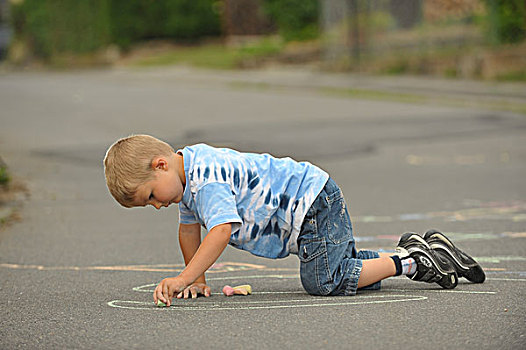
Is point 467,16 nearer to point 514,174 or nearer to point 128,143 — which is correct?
point 514,174

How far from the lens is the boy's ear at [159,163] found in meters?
3.95

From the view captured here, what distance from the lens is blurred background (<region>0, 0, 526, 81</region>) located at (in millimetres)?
19641

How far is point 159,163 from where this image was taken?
156 inches

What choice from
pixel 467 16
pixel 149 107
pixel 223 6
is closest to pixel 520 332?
pixel 149 107

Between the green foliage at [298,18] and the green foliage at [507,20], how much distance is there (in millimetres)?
10941

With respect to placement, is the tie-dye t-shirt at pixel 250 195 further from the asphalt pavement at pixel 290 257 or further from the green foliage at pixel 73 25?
the green foliage at pixel 73 25

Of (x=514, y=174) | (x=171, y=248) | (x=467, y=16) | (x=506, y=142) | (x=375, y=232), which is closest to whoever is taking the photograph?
(x=171, y=248)

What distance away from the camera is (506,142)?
1119 cm

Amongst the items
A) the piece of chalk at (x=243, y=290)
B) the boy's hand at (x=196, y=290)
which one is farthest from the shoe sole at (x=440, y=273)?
the boy's hand at (x=196, y=290)

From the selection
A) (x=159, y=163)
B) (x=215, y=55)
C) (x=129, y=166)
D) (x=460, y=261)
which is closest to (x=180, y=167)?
(x=159, y=163)

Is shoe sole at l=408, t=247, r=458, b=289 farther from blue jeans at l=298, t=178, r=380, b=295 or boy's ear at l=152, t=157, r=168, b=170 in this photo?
boy's ear at l=152, t=157, r=168, b=170

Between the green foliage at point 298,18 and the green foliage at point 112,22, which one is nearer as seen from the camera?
the green foliage at point 298,18

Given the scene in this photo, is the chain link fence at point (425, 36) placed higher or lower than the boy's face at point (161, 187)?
lower

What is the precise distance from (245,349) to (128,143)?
3.55 ft
